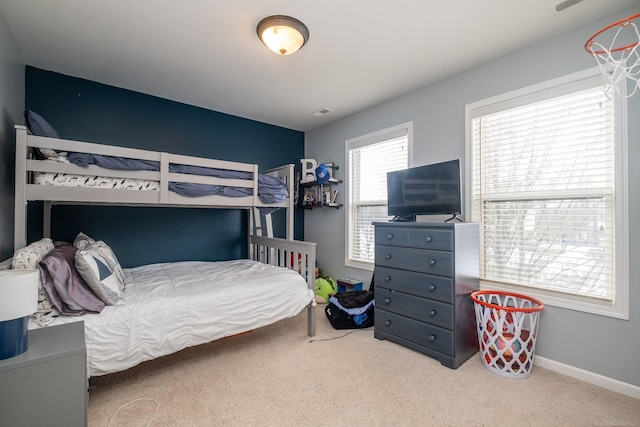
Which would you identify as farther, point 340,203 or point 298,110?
point 340,203

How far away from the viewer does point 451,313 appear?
2.08 meters

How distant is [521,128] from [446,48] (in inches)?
33.3

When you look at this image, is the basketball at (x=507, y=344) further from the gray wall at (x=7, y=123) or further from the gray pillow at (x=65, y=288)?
the gray wall at (x=7, y=123)

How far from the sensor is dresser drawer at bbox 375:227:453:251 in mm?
2123

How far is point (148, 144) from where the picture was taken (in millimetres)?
3082

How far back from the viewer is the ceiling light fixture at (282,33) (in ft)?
6.09

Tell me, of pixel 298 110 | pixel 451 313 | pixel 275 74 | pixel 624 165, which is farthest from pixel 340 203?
pixel 624 165

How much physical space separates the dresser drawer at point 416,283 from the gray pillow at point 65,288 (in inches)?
78.7

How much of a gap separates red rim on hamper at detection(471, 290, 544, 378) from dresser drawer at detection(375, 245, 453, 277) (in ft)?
1.15

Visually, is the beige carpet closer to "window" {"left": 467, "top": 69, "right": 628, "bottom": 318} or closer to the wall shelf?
"window" {"left": 467, "top": 69, "right": 628, "bottom": 318}

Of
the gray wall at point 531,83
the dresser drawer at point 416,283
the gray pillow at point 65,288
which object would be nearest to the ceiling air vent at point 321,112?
the gray wall at point 531,83

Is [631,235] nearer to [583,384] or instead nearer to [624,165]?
[624,165]

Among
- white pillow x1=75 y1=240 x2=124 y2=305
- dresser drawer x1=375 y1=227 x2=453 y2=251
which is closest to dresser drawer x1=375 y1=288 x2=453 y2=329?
dresser drawer x1=375 y1=227 x2=453 y2=251

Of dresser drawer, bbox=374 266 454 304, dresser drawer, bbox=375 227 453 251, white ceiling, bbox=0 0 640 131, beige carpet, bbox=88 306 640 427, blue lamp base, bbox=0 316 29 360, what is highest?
white ceiling, bbox=0 0 640 131
